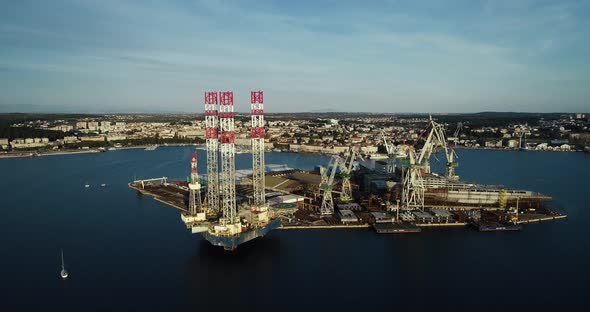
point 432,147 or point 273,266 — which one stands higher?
point 432,147

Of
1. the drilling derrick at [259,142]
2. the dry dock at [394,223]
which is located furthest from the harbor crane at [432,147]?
the drilling derrick at [259,142]

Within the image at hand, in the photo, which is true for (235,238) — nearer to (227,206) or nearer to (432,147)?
(227,206)

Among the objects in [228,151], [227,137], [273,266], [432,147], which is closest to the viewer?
[273,266]

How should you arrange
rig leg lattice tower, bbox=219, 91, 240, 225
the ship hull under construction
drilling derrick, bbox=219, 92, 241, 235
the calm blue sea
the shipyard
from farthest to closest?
the shipyard → rig leg lattice tower, bbox=219, 91, 240, 225 → drilling derrick, bbox=219, 92, 241, 235 → the ship hull under construction → the calm blue sea

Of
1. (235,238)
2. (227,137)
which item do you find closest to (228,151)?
(227,137)

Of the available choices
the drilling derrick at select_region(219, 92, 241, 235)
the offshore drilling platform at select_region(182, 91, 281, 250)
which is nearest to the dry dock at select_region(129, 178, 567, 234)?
the offshore drilling platform at select_region(182, 91, 281, 250)

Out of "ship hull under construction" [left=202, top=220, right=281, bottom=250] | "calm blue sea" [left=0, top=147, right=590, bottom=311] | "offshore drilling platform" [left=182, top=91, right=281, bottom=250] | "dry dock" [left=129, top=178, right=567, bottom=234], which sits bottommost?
"calm blue sea" [left=0, top=147, right=590, bottom=311]

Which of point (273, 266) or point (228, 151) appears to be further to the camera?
point (228, 151)

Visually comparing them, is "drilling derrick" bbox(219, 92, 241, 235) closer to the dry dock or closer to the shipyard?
the shipyard
